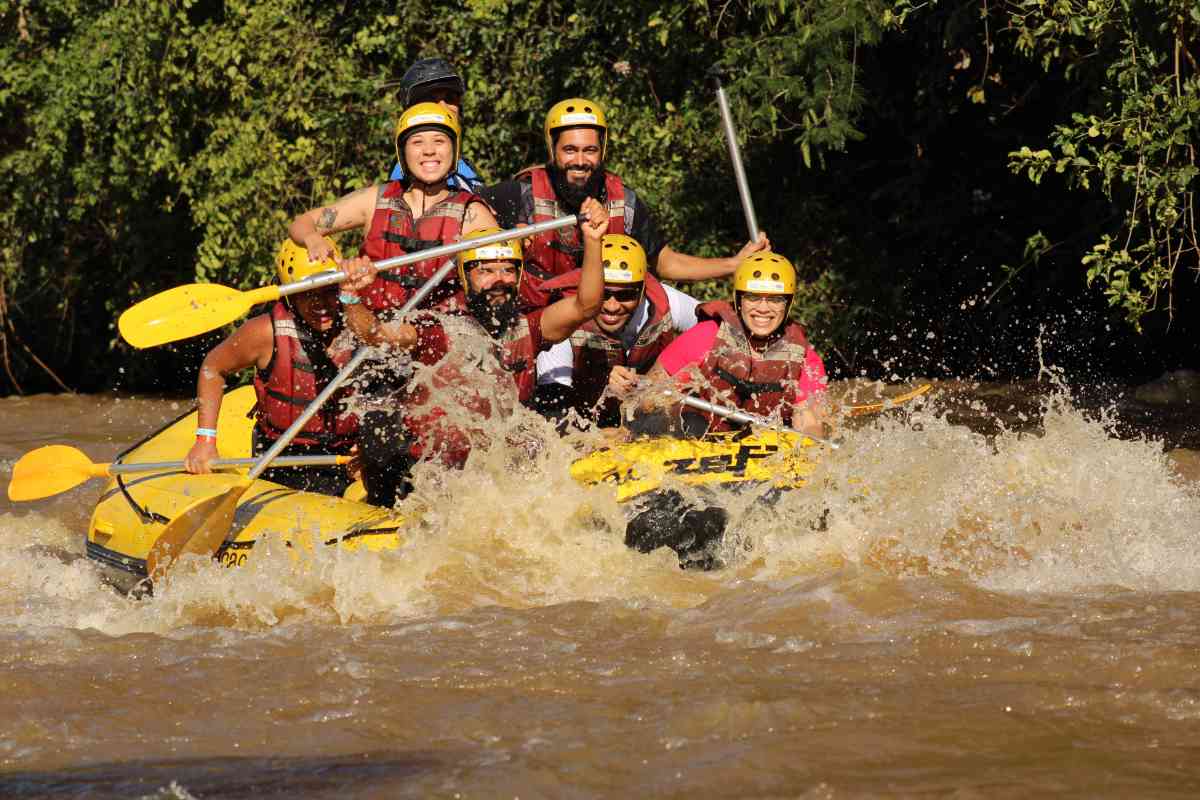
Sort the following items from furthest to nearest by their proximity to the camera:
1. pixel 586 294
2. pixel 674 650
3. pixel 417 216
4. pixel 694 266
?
1. pixel 694 266
2. pixel 417 216
3. pixel 586 294
4. pixel 674 650

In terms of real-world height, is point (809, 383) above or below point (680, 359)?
below

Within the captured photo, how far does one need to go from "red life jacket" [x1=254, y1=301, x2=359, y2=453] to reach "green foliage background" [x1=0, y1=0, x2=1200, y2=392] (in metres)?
4.02

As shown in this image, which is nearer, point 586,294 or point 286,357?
point 586,294

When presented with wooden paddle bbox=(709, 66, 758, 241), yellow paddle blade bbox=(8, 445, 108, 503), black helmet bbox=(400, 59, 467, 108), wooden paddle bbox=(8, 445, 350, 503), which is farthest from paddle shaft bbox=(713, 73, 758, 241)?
yellow paddle blade bbox=(8, 445, 108, 503)

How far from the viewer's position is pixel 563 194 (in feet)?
24.1

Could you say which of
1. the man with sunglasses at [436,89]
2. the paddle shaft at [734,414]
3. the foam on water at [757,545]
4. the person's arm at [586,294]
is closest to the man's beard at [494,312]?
the person's arm at [586,294]

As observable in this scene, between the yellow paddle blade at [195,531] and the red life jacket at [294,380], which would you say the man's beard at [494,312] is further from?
the yellow paddle blade at [195,531]

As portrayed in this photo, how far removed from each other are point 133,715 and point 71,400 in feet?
30.5

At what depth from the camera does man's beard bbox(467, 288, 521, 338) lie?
6.64 m

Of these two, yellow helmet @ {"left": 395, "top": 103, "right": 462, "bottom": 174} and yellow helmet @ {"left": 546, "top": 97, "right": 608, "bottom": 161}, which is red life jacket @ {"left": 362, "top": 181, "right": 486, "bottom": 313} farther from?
yellow helmet @ {"left": 546, "top": 97, "right": 608, "bottom": 161}

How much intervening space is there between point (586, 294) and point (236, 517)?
163 centimetres

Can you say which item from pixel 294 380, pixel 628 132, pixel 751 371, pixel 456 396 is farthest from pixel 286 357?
pixel 628 132

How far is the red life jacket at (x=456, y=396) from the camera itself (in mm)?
6555

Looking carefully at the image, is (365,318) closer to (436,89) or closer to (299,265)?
(299,265)
